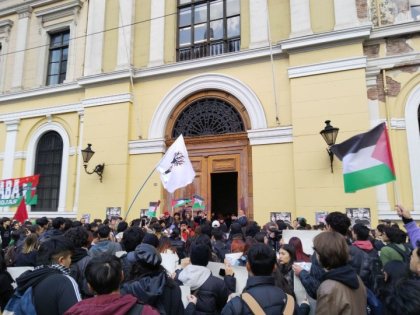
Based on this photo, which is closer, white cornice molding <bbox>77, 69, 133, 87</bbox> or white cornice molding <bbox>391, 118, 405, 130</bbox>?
white cornice molding <bbox>391, 118, 405, 130</bbox>

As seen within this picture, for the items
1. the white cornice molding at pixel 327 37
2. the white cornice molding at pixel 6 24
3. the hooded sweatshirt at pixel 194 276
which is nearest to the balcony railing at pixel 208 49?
the white cornice molding at pixel 327 37

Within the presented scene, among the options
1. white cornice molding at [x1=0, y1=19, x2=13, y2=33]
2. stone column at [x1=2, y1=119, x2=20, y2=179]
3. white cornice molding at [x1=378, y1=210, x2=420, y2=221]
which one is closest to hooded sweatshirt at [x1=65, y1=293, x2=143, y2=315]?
white cornice molding at [x1=378, y1=210, x2=420, y2=221]

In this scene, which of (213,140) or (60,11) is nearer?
(213,140)

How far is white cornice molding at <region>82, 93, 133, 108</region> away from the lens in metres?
11.6

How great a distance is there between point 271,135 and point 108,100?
584 centimetres

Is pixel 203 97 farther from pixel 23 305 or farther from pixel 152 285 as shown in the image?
pixel 23 305

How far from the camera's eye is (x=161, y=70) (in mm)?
11281

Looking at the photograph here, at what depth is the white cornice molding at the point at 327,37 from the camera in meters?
8.95

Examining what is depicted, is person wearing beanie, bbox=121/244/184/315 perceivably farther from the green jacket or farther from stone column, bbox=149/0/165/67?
stone column, bbox=149/0/165/67

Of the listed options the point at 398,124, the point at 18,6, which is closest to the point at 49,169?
the point at 18,6

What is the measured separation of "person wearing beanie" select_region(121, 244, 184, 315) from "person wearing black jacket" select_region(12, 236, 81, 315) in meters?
0.39

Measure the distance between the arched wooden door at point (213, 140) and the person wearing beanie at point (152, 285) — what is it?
7372 mm

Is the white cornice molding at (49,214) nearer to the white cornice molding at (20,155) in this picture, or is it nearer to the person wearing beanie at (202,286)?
the white cornice molding at (20,155)

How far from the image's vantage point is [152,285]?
258 centimetres
